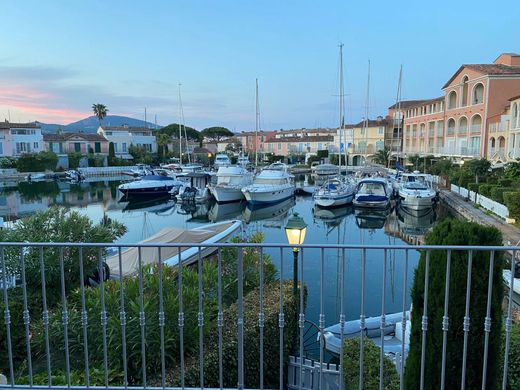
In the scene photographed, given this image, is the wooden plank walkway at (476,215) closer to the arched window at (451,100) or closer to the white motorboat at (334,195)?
the white motorboat at (334,195)

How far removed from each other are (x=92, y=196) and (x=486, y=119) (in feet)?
128

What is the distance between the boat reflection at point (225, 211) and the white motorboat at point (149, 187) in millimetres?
7743

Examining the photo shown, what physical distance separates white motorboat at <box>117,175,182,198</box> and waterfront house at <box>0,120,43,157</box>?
30.6 metres

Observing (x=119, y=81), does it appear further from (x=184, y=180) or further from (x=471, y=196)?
(x=471, y=196)

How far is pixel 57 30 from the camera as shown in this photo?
16.4 meters

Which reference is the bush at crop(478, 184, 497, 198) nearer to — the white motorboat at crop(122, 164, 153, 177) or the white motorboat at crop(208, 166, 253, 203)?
the white motorboat at crop(208, 166, 253, 203)

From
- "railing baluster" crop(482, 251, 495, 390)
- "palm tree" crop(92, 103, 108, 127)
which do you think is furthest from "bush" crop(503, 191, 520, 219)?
"palm tree" crop(92, 103, 108, 127)

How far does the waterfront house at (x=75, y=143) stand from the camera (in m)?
66.4

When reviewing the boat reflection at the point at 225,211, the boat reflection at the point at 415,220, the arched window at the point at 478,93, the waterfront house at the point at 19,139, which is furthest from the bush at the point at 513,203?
the waterfront house at the point at 19,139

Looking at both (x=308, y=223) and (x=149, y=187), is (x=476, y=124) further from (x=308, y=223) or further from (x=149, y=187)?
(x=149, y=187)

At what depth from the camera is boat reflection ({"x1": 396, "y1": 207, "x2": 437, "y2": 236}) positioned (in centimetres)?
2370

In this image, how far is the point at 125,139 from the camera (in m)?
75.0

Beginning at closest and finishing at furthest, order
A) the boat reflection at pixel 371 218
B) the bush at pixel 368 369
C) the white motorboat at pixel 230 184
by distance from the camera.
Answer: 1. the bush at pixel 368 369
2. the boat reflection at pixel 371 218
3. the white motorboat at pixel 230 184

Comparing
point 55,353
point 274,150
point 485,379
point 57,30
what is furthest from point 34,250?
point 274,150
